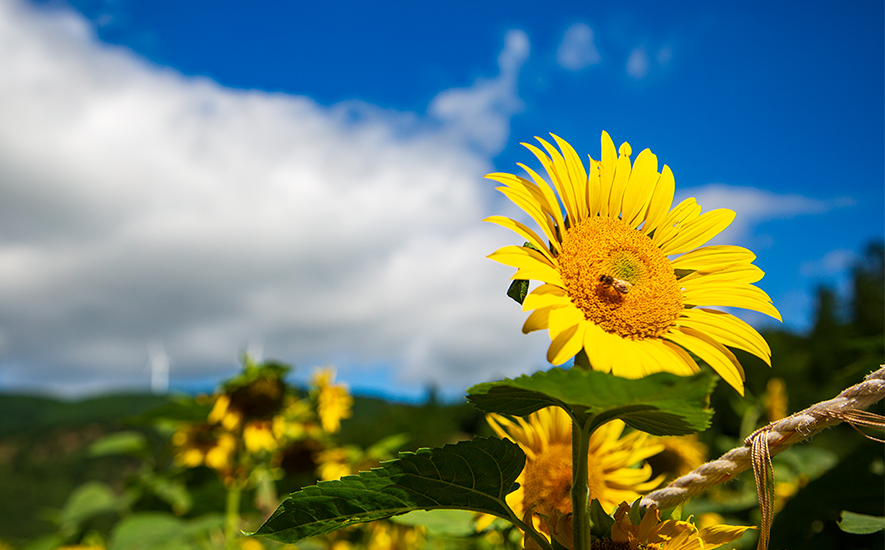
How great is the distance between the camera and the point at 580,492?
0.70 metres

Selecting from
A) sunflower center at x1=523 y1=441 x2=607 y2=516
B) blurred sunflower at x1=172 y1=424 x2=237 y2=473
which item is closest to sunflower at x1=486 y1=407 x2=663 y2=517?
sunflower center at x1=523 y1=441 x2=607 y2=516

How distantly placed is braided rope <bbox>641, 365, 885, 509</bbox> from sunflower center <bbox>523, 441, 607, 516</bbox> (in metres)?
0.23

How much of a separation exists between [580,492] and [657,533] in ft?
0.43

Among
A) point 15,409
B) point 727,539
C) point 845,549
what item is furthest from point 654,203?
point 15,409

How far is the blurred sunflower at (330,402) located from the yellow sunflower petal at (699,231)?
9.00 feet

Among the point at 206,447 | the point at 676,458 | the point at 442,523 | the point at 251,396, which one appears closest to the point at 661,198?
A: the point at 442,523

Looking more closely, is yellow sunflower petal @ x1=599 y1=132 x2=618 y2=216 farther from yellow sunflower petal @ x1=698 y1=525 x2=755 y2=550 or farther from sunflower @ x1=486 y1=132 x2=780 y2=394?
yellow sunflower petal @ x1=698 y1=525 x2=755 y2=550

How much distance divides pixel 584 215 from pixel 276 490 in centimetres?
287

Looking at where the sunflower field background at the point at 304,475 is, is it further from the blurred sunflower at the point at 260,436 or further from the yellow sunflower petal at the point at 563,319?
the yellow sunflower petal at the point at 563,319

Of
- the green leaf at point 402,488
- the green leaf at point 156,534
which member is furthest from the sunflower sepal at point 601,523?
the green leaf at point 156,534

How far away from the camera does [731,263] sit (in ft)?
2.86

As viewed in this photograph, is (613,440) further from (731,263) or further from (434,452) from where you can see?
(434,452)

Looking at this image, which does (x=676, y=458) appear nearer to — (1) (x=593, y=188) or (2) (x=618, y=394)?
(1) (x=593, y=188)

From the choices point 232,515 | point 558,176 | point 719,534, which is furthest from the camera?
point 232,515
